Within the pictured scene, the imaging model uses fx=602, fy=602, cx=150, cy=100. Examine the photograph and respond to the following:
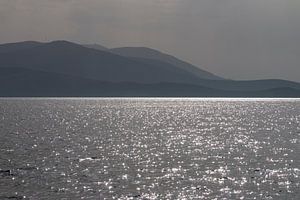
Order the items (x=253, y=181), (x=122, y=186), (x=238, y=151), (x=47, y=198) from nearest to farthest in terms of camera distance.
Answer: (x=47, y=198) < (x=122, y=186) < (x=253, y=181) < (x=238, y=151)

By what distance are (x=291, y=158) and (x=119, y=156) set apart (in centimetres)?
2772

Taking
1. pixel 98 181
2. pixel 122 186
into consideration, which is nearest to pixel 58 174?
pixel 98 181

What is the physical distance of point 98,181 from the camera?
7062 centimetres

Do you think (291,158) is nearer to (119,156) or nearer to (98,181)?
(119,156)

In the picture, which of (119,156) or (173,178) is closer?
(173,178)

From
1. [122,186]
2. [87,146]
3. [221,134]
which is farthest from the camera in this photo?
[221,134]

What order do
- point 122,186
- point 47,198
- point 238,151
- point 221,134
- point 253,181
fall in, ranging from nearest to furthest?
point 47,198
point 122,186
point 253,181
point 238,151
point 221,134

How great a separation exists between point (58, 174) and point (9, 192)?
13263mm

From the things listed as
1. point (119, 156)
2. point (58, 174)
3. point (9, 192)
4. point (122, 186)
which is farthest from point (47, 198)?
point (119, 156)

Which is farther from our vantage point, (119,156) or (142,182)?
(119,156)

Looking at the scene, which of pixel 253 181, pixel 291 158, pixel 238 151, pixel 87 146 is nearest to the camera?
pixel 253 181

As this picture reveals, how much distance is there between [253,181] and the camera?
236 ft

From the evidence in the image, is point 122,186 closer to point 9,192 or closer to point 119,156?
point 9,192

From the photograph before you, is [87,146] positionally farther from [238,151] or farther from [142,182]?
[142,182]
